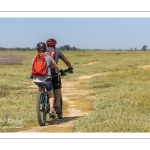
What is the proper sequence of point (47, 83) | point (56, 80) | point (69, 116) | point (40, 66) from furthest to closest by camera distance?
point (69, 116), point (56, 80), point (47, 83), point (40, 66)

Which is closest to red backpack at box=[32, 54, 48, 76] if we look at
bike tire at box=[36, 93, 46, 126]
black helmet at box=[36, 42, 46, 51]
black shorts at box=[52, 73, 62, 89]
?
black helmet at box=[36, 42, 46, 51]

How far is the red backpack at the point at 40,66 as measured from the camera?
414 inches

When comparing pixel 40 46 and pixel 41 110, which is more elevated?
pixel 40 46

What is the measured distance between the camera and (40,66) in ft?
34.5

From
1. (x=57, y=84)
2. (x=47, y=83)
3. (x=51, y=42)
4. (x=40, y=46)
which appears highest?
(x=51, y=42)

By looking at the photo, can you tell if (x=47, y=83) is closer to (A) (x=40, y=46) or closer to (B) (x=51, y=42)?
(A) (x=40, y=46)

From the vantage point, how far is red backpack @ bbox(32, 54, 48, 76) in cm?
1052

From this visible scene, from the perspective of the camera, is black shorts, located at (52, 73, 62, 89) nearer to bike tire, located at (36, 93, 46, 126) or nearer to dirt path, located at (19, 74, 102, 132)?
bike tire, located at (36, 93, 46, 126)

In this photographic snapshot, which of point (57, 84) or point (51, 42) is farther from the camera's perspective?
point (57, 84)

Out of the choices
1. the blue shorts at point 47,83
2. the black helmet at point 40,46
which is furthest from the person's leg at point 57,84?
the black helmet at point 40,46

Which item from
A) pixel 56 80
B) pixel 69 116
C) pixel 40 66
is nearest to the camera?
pixel 40 66

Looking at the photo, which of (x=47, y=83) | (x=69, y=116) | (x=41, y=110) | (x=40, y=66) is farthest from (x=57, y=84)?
(x=69, y=116)
